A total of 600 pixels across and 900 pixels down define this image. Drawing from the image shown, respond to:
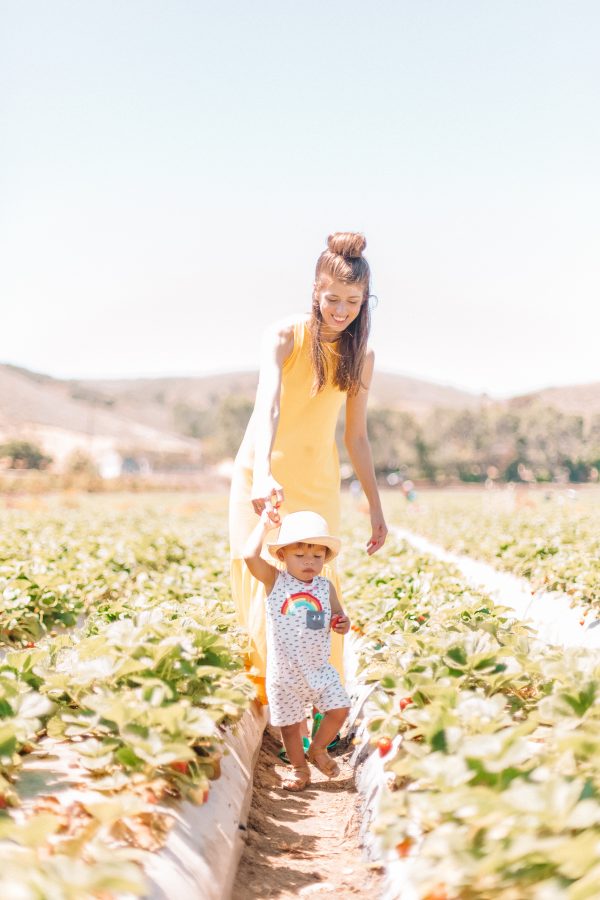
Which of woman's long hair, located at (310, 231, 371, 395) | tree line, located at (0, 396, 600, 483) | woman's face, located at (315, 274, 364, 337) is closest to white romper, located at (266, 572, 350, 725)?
woman's long hair, located at (310, 231, 371, 395)

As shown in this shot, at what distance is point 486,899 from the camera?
1.82 meters

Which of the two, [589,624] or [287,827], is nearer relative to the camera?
[287,827]

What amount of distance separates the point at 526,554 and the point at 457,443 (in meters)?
69.8

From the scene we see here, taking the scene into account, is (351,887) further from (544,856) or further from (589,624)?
(589,624)

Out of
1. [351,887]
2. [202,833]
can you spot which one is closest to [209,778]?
[202,833]

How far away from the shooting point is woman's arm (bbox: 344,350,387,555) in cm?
405

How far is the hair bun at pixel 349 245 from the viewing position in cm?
356

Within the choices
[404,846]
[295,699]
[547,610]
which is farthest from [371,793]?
[547,610]

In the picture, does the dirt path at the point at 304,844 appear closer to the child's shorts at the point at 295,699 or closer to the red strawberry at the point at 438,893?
the child's shorts at the point at 295,699

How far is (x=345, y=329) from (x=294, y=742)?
177 centimetres

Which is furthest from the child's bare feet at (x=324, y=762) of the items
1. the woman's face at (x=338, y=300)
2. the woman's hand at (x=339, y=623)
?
the woman's face at (x=338, y=300)

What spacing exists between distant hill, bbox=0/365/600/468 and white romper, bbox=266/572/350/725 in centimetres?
7476

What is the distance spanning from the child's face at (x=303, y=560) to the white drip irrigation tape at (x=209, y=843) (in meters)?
0.68

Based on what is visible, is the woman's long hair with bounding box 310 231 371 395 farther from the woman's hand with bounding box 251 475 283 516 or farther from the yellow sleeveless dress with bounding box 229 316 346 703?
the woman's hand with bounding box 251 475 283 516
